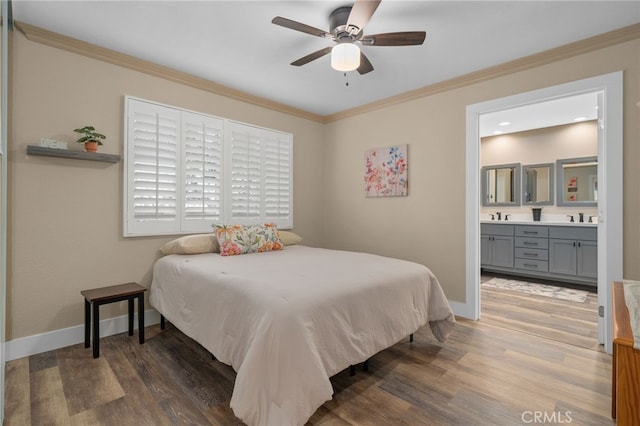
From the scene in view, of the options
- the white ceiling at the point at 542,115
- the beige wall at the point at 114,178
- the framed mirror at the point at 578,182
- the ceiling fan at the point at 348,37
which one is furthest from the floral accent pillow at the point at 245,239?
the framed mirror at the point at 578,182

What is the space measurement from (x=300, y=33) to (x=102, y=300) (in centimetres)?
262

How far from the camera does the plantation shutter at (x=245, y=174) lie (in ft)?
11.8

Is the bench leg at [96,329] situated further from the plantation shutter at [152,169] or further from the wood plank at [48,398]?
the plantation shutter at [152,169]

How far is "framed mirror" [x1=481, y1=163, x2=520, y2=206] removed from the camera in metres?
5.47

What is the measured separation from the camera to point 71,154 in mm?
2445

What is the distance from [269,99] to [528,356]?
3.82 meters

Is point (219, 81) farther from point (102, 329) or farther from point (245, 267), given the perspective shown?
point (102, 329)

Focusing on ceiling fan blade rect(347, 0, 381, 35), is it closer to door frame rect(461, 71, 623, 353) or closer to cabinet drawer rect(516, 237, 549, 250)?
door frame rect(461, 71, 623, 353)

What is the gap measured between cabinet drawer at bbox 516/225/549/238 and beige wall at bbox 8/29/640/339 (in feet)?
7.91

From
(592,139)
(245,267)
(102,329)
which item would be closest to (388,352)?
(245,267)

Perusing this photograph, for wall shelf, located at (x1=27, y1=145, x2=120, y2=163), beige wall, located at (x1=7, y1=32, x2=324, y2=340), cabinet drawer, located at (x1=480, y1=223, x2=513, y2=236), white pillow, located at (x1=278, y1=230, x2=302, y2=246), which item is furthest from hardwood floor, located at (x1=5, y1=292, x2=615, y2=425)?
cabinet drawer, located at (x1=480, y1=223, x2=513, y2=236)

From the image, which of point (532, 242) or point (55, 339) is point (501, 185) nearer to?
point (532, 242)

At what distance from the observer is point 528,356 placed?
7.78ft

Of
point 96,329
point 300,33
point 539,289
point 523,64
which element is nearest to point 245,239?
point 96,329
